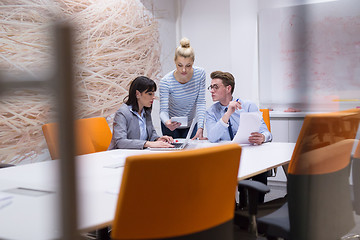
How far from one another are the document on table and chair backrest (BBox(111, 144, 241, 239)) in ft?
4.45

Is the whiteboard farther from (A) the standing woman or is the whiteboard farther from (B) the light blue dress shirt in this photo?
(A) the standing woman

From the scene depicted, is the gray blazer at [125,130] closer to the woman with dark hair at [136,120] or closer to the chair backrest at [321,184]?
the woman with dark hair at [136,120]

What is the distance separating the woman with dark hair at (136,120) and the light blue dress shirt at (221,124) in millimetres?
375

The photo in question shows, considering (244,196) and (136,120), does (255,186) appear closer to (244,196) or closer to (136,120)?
(244,196)

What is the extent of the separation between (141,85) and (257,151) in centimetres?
101

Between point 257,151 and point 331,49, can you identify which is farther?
point 257,151

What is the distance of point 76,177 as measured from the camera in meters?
0.33

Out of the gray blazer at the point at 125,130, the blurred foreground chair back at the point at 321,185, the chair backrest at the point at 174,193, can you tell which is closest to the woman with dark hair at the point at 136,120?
the gray blazer at the point at 125,130

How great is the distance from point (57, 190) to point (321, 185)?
1.46m

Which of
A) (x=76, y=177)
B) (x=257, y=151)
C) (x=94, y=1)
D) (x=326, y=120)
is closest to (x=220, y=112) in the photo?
(x=257, y=151)

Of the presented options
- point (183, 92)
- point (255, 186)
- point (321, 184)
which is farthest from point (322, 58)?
point (183, 92)

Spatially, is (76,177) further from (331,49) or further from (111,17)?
(111,17)

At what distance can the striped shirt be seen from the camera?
336 centimetres

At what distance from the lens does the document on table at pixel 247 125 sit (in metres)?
2.51
